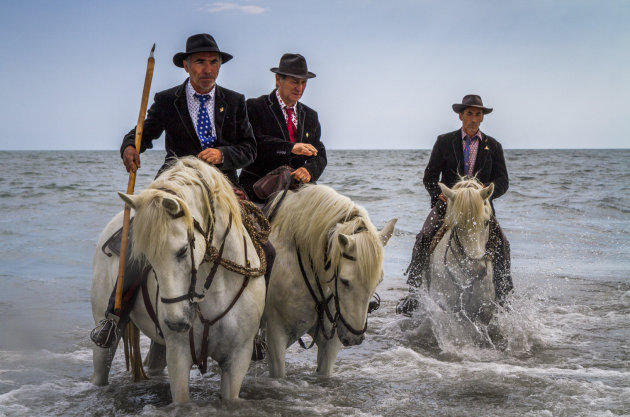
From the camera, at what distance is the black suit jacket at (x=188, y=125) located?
5164 millimetres

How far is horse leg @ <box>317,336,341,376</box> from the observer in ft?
17.8

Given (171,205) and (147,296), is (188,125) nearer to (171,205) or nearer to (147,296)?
(147,296)

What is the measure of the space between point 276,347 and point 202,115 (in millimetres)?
1765

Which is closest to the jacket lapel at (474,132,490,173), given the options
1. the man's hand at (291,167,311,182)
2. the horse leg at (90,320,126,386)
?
the man's hand at (291,167,311,182)

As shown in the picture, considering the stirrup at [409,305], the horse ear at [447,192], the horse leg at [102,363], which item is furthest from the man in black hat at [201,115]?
the stirrup at [409,305]

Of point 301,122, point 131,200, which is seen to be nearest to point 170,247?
point 131,200

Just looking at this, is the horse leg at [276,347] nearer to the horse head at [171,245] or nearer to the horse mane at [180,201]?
the horse mane at [180,201]

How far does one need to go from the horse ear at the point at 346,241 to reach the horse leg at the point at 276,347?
3.13 ft

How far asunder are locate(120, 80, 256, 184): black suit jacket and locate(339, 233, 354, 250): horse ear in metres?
1.03

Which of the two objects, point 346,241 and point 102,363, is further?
point 102,363

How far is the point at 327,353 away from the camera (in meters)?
5.48

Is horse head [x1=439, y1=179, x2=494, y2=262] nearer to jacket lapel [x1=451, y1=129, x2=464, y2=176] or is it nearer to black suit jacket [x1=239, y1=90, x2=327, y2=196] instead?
jacket lapel [x1=451, y1=129, x2=464, y2=176]

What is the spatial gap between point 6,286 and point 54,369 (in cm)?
467

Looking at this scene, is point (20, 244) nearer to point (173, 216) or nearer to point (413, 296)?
point (413, 296)
